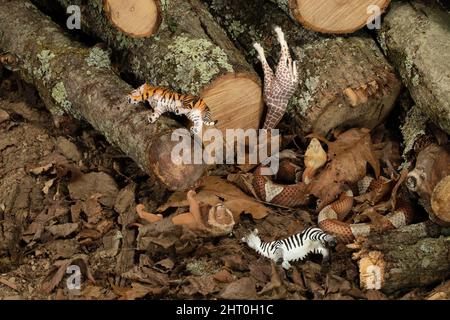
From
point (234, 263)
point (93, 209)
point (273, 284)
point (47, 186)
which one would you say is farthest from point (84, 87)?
point (273, 284)

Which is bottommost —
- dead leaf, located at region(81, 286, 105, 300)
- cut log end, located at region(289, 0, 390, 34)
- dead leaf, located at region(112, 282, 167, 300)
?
dead leaf, located at region(81, 286, 105, 300)

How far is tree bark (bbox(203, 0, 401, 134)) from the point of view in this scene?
3.98m

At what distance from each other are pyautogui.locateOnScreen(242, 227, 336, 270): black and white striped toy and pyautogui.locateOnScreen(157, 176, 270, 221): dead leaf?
11.5 inches

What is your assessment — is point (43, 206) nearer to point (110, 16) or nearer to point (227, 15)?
point (110, 16)

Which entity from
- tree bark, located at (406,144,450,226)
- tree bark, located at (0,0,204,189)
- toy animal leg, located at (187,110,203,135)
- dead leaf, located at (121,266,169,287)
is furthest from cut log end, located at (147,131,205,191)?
tree bark, located at (406,144,450,226)

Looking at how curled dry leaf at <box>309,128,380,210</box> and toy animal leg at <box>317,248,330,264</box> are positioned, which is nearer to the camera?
toy animal leg at <box>317,248,330,264</box>

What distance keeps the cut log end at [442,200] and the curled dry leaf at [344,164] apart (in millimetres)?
712

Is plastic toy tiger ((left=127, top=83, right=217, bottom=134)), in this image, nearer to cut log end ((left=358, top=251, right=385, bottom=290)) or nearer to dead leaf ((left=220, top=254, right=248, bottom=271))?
dead leaf ((left=220, top=254, right=248, bottom=271))

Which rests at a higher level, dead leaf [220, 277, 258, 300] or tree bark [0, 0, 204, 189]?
tree bark [0, 0, 204, 189]

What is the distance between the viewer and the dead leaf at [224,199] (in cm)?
369

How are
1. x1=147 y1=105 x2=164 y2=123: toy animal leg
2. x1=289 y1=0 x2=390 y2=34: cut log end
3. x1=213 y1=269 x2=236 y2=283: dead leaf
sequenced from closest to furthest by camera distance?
1. x1=213 y1=269 x2=236 y2=283: dead leaf
2. x1=147 y1=105 x2=164 y2=123: toy animal leg
3. x1=289 y1=0 x2=390 y2=34: cut log end

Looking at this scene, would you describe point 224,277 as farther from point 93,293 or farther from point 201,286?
point 93,293

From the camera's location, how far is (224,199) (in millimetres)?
3771

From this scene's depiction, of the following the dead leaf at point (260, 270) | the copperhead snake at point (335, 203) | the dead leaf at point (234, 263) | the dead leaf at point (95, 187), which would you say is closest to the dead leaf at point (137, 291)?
the dead leaf at point (234, 263)
